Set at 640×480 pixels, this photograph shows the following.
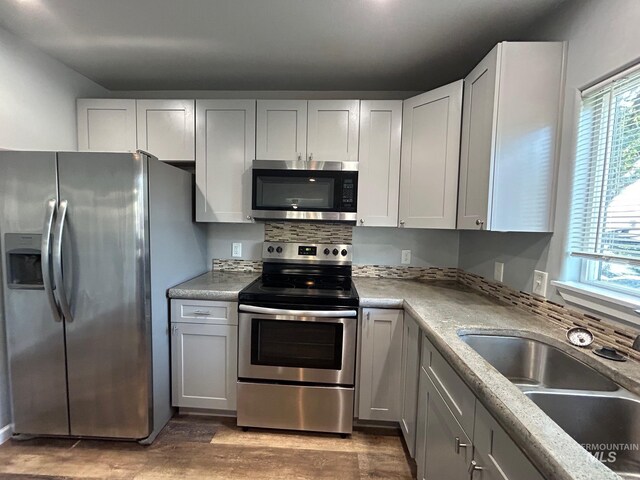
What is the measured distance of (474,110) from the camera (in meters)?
1.61

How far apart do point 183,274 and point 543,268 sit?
219 centimetres

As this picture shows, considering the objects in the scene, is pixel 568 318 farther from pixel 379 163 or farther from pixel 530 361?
pixel 379 163

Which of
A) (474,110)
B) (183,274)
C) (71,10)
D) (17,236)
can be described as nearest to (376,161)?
(474,110)

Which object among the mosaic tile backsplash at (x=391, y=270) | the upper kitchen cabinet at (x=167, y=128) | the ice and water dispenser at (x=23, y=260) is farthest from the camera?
the upper kitchen cabinet at (x=167, y=128)

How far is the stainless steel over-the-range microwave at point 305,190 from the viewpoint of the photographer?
204 cm

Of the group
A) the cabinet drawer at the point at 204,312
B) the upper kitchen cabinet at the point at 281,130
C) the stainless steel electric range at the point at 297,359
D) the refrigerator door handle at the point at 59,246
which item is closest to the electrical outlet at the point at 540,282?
the stainless steel electric range at the point at 297,359

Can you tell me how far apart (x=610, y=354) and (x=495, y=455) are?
23.9 inches

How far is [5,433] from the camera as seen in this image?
1.73 metres

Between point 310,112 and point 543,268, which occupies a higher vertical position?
point 310,112

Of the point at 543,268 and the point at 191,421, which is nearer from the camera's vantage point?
the point at 543,268

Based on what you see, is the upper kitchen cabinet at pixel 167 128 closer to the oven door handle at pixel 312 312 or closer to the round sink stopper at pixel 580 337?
the oven door handle at pixel 312 312

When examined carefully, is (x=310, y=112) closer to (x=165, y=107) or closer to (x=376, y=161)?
(x=376, y=161)

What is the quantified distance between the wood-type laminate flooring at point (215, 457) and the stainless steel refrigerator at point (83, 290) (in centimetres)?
10

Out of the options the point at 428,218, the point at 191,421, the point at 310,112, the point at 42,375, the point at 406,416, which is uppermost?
the point at 310,112
